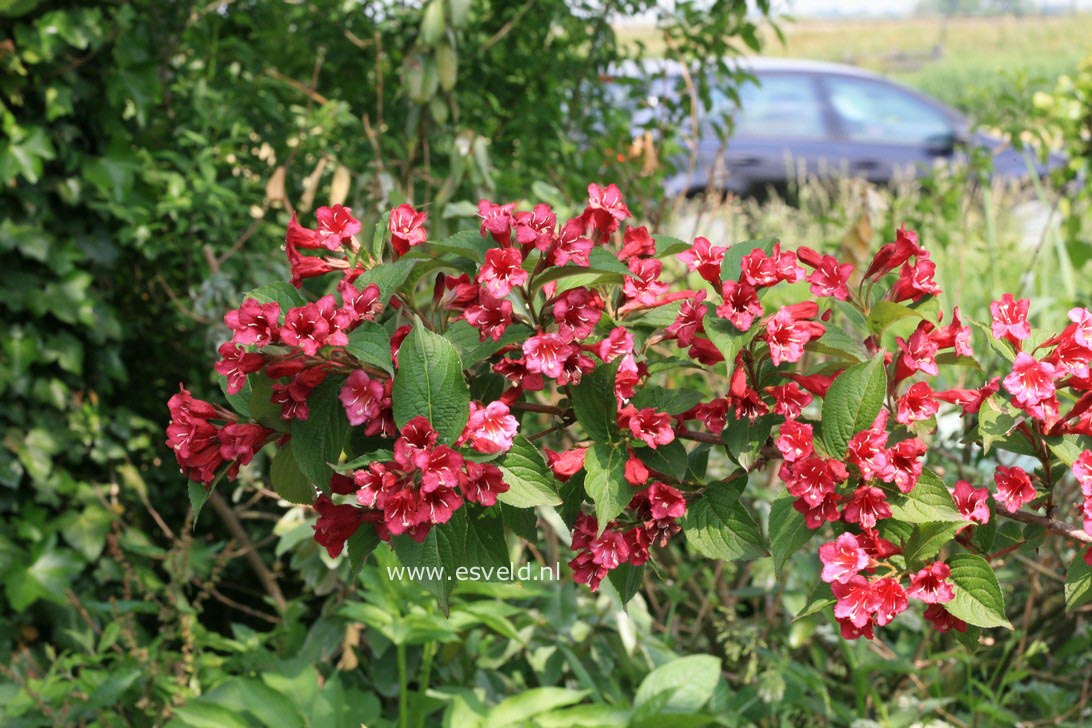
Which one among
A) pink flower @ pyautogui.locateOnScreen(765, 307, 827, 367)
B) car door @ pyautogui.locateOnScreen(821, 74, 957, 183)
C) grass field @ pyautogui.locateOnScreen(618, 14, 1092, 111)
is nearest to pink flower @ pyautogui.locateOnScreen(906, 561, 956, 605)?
pink flower @ pyautogui.locateOnScreen(765, 307, 827, 367)

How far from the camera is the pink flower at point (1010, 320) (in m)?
1.18

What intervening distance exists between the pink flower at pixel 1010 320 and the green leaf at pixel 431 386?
1.90ft

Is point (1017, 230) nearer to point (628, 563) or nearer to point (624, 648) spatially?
point (624, 648)

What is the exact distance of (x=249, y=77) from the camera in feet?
9.61

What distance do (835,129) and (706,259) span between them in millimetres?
7417

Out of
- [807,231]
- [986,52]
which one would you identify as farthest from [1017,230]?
[986,52]

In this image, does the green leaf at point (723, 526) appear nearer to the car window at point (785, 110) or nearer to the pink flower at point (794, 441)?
the pink flower at point (794, 441)

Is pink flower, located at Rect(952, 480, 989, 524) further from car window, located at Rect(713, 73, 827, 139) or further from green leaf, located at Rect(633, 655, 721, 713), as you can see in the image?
car window, located at Rect(713, 73, 827, 139)

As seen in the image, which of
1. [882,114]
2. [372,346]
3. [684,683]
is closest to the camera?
[372,346]

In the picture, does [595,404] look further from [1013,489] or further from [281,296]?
[1013,489]

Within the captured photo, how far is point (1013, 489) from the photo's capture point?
116cm

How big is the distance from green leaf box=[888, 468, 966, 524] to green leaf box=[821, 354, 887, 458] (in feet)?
0.26

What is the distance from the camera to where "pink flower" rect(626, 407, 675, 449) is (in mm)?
1099

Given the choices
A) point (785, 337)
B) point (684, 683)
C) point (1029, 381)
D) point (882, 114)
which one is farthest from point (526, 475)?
point (882, 114)
